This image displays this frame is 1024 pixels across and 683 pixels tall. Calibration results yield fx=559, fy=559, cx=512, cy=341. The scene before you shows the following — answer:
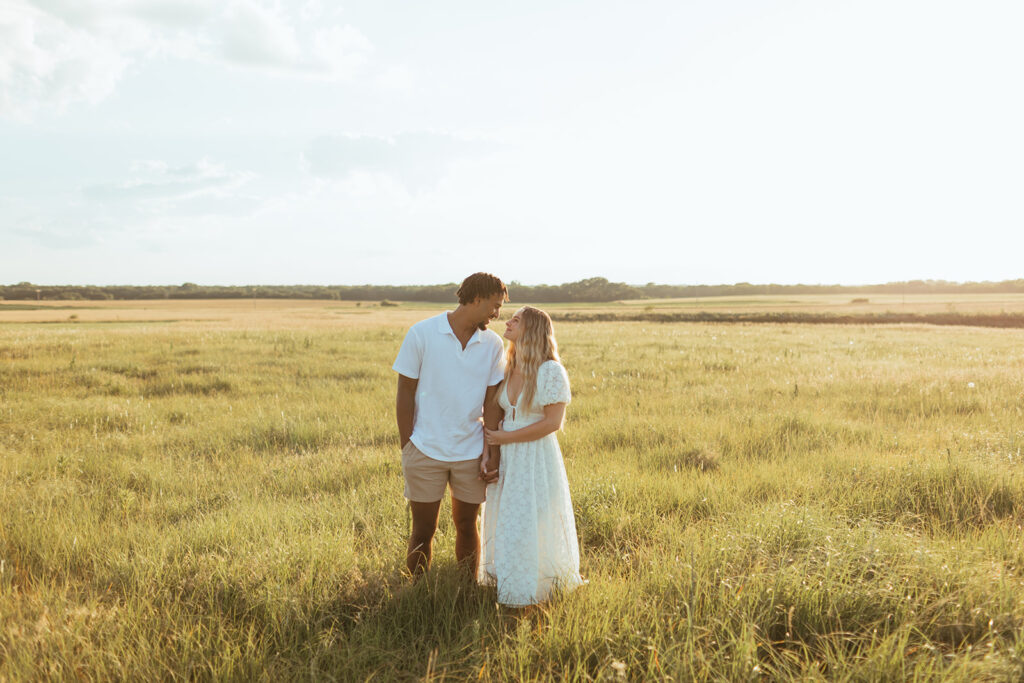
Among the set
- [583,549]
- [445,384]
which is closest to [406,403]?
[445,384]

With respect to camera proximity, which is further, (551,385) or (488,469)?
(488,469)

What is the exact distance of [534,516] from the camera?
3.72 m

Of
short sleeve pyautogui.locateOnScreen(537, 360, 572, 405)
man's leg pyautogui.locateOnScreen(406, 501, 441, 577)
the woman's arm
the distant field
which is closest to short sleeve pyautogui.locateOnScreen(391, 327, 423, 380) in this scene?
the woman's arm

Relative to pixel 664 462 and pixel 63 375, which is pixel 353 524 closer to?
pixel 664 462

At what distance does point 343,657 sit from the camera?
3141 mm

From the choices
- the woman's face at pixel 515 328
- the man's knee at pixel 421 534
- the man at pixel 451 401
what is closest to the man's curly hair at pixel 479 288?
the man at pixel 451 401

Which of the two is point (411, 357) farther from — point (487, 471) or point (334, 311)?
point (334, 311)

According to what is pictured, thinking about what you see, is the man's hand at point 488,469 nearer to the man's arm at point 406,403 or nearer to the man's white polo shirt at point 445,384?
the man's white polo shirt at point 445,384

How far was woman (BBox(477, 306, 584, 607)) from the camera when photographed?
3.70m

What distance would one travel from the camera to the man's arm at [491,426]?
12.9ft

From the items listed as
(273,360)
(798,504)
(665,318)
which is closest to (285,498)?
(798,504)

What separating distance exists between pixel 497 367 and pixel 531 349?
1.13 ft

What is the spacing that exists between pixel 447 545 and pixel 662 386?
29.6 feet

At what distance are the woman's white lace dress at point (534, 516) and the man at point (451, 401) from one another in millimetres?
208
